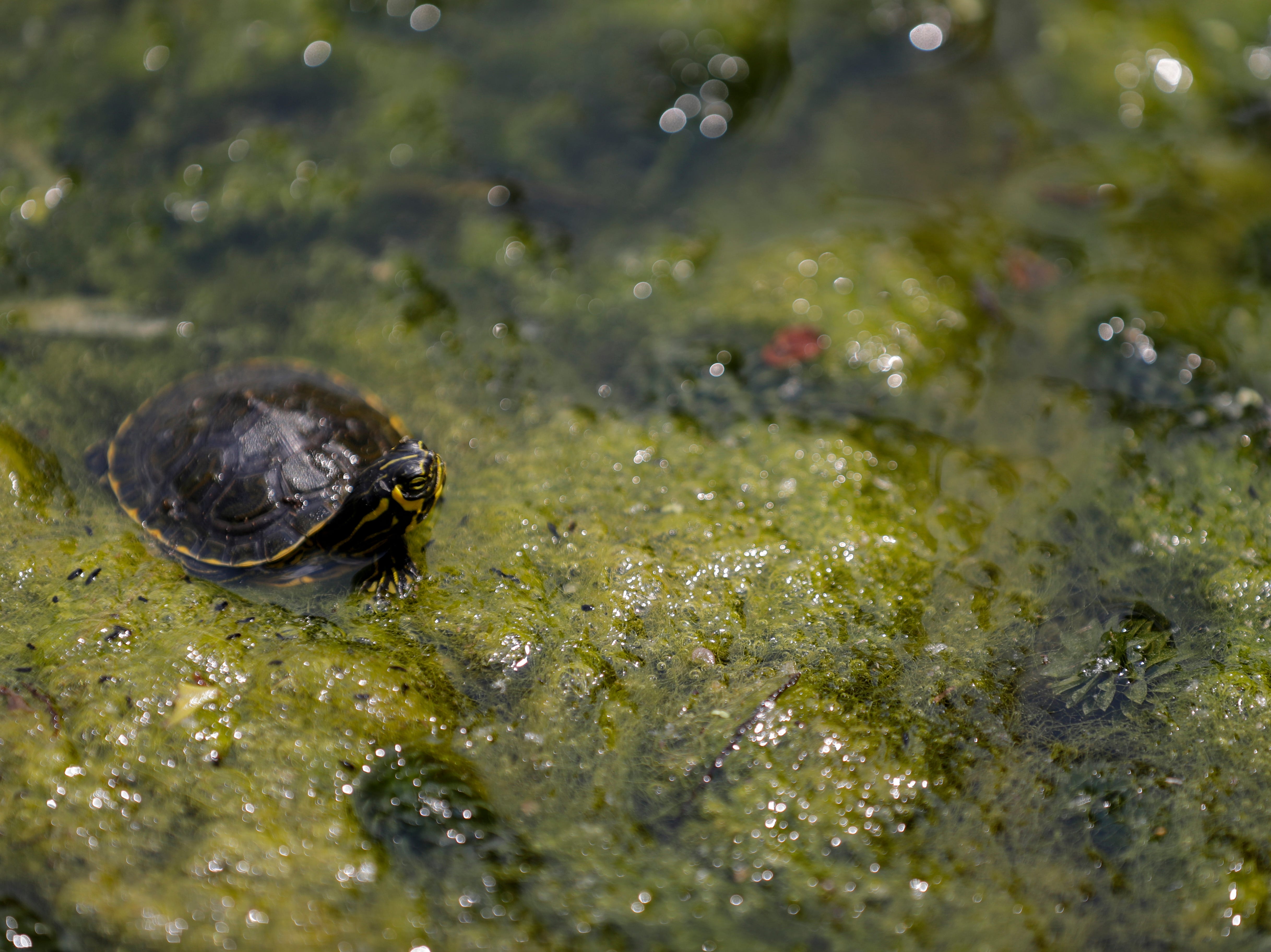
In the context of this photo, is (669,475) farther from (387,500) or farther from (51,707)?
(51,707)

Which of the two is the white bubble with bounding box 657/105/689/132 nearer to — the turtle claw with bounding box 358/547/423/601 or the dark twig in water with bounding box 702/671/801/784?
the turtle claw with bounding box 358/547/423/601

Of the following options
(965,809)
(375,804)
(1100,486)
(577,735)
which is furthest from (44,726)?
(1100,486)

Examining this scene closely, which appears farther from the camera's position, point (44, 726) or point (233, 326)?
point (233, 326)

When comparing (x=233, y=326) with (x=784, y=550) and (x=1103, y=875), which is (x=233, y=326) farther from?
(x=1103, y=875)

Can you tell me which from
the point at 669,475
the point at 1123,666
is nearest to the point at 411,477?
the point at 669,475

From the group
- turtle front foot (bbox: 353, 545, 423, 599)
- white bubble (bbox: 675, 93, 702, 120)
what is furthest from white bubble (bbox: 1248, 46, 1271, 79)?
turtle front foot (bbox: 353, 545, 423, 599)

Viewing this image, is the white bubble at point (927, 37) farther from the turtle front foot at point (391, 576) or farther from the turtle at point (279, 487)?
the turtle front foot at point (391, 576)
